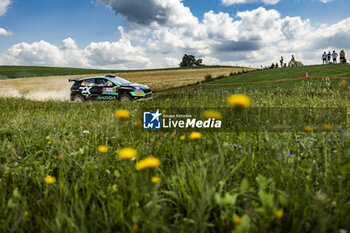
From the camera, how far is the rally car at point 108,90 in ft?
44.2

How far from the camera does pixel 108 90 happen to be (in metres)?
13.9

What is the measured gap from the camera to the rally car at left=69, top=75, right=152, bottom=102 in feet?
44.2

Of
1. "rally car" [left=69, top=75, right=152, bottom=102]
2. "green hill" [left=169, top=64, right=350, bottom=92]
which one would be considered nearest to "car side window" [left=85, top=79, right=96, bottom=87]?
"rally car" [left=69, top=75, right=152, bottom=102]

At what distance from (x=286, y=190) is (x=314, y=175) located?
56 centimetres

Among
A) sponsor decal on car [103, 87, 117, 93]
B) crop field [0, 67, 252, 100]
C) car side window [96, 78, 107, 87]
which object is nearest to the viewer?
sponsor decal on car [103, 87, 117, 93]

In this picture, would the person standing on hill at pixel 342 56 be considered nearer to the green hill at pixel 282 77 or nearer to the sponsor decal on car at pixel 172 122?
the green hill at pixel 282 77

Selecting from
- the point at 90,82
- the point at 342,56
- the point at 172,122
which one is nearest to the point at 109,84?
the point at 90,82

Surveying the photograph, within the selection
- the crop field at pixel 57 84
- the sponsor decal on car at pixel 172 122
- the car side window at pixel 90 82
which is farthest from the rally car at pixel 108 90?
the sponsor decal on car at pixel 172 122

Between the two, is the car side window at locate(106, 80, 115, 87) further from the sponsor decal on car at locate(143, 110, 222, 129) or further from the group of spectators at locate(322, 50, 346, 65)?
the group of spectators at locate(322, 50, 346, 65)

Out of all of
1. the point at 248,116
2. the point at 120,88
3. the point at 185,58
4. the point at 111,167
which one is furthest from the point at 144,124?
the point at 185,58

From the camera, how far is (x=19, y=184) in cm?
217

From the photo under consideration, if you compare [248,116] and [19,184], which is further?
[248,116]

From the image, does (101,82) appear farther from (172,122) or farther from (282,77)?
(282,77)

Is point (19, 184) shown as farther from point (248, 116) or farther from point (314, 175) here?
point (248, 116)
